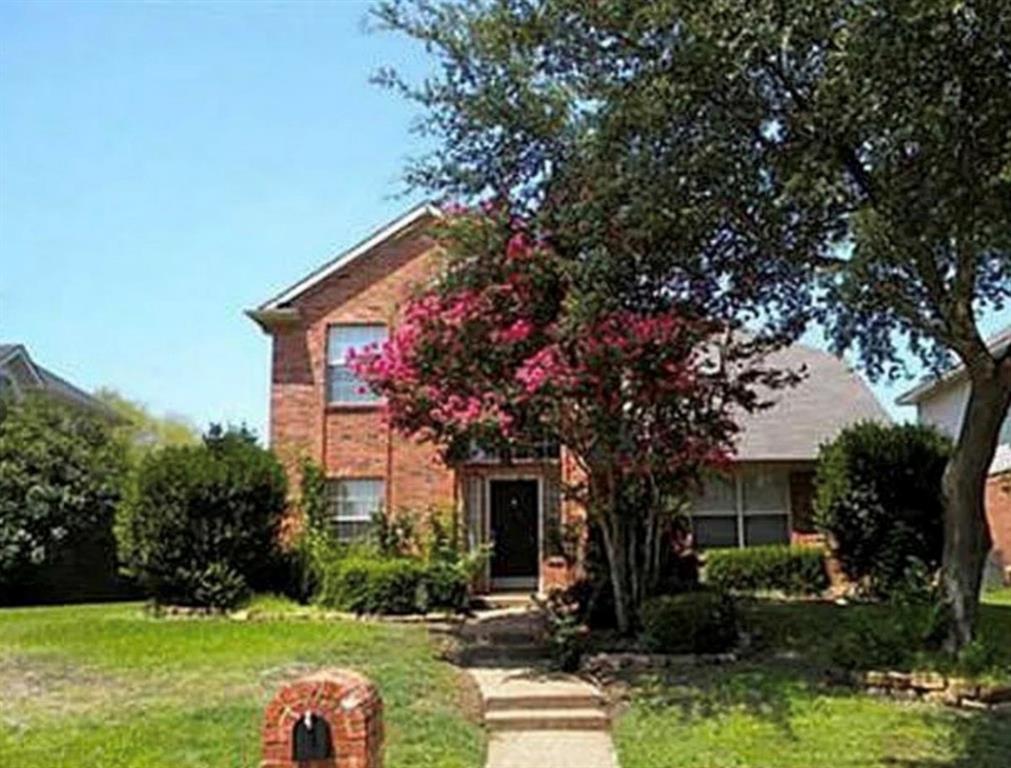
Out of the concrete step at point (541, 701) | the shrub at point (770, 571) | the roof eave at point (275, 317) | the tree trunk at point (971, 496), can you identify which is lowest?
the concrete step at point (541, 701)

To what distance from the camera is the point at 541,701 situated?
12.3 meters

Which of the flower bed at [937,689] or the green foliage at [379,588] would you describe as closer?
the flower bed at [937,689]

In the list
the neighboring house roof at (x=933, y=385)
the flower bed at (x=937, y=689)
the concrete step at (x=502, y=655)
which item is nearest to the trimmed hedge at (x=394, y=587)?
the concrete step at (x=502, y=655)

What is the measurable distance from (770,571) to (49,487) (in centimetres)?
1639

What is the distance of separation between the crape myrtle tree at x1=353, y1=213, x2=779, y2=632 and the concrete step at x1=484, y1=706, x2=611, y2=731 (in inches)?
173

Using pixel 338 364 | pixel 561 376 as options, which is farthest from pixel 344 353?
pixel 561 376

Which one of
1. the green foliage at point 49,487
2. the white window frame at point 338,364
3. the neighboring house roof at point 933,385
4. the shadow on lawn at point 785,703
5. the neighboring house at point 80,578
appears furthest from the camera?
the neighboring house roof at point 933,385

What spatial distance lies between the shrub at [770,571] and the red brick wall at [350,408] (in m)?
6.12

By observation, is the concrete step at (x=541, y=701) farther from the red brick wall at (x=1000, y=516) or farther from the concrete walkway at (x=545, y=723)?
the red brick wall at (x=1000, y=516)

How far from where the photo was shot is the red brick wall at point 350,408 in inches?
965

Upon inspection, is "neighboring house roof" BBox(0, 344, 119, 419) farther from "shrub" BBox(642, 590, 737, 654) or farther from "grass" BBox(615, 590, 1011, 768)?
"grass" BBox(615, 590, 1011, 768)

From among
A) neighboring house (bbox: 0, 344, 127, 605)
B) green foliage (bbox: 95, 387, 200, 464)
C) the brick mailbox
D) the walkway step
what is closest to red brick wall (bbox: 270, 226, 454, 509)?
neighboring house (bbox: 0, 344, 127, 605)

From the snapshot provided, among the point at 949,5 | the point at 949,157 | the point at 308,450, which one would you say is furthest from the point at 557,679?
the point at 308,450

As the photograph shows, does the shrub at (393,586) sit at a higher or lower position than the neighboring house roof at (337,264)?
lower
